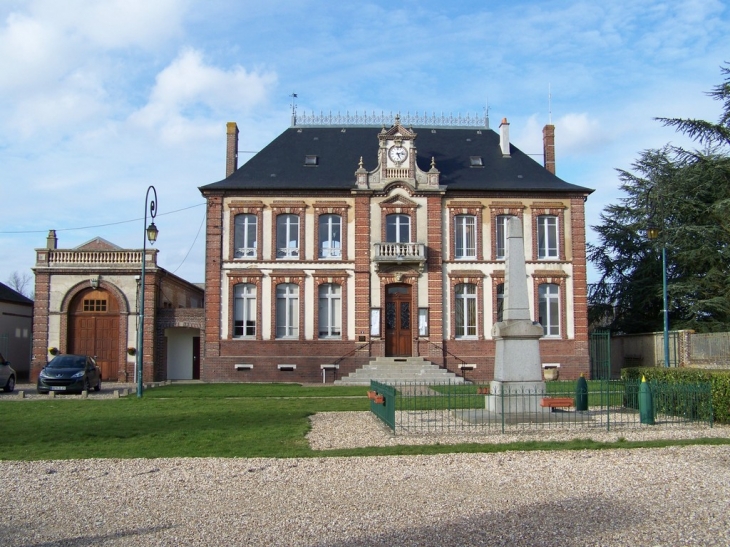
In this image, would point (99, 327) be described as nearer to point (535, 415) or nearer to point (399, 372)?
point (399, 372)

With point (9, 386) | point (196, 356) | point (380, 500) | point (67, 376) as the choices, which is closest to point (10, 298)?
point (196, 356)

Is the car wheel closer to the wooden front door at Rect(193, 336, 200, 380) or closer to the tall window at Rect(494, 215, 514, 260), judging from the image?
the wooden front door at Rect(193, 336, 200, 380)

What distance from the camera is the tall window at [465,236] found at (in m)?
33.5

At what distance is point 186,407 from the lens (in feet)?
61.9

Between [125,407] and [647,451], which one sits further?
[125,407]

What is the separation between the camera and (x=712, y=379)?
15586 millimetres

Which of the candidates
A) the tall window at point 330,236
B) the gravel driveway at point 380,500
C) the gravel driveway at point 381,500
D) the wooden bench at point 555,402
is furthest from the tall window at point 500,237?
the gravel driveway at point 380,500

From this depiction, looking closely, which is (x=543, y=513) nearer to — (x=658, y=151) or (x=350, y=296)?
(x=350, y=296)


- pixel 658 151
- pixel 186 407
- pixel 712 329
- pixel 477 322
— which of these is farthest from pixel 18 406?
pixel 658 151

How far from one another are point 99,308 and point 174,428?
20.3m

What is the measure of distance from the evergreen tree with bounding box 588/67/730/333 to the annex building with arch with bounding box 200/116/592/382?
471 centimetres

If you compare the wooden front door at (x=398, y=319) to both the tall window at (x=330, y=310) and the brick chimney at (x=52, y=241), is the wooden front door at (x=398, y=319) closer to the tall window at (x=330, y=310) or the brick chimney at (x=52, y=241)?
the tall window at (x=330, y=310)

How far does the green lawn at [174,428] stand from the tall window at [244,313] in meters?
10.3

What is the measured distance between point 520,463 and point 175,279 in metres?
28.6
